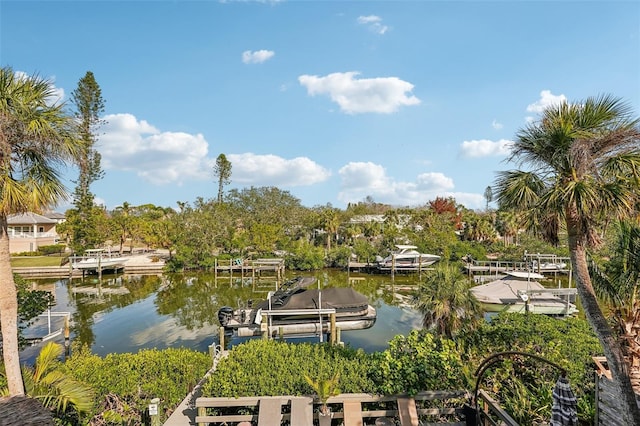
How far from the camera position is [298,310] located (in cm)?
1258

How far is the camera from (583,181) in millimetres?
4676

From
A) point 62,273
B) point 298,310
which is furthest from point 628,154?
point 62,273

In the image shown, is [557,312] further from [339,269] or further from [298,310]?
[339,269]

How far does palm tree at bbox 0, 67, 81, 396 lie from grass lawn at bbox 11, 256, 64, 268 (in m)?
30.2

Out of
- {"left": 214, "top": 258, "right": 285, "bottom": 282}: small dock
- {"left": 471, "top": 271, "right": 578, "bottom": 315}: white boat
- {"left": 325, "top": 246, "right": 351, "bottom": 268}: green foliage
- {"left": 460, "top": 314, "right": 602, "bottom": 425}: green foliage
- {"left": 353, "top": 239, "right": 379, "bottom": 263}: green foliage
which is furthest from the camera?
{"left": 325, "top": 246, "right": 351, "bottom": 268}: green foliage

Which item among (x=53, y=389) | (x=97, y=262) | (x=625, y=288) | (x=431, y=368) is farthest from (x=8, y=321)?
(x=97, y=262)

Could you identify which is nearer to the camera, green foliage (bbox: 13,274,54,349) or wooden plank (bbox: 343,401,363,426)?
wooden plank (bbox: 343,401,363,426)

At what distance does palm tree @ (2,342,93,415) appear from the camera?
5.25 m

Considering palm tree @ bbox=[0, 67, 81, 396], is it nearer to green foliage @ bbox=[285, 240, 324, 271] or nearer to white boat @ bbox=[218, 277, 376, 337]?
white boat @ bbox=[218, 277, 376, 337]

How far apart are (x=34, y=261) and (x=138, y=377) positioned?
105ft

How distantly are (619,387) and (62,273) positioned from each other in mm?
34617

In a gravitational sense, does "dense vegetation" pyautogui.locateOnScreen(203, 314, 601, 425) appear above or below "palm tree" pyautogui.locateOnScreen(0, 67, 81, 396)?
below

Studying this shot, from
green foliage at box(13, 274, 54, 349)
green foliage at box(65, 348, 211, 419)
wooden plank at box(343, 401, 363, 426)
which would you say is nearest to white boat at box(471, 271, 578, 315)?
wooden plank at box(343, 401, 363, 426)

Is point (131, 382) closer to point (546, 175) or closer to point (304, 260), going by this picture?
point (546, 175)
